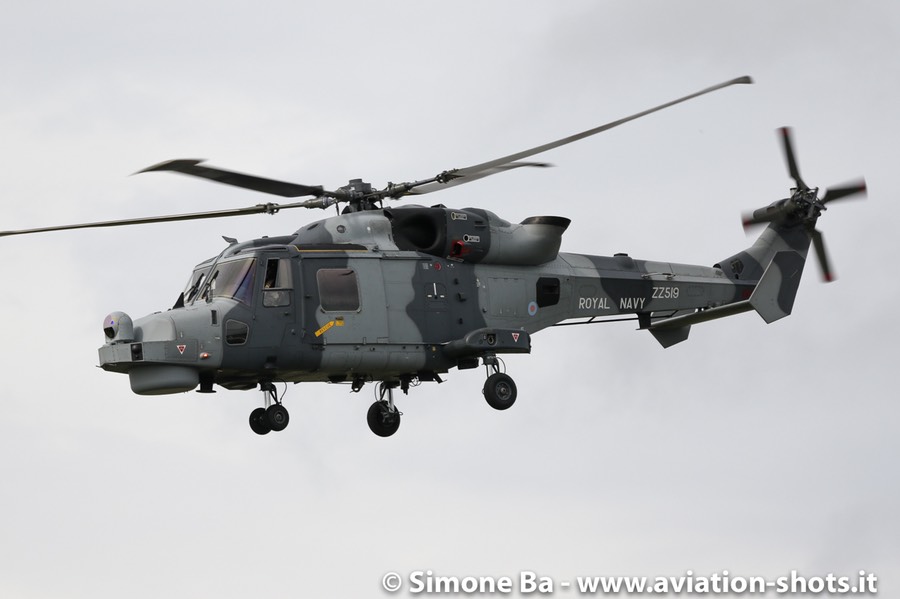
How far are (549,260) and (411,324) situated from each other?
321 centimetres

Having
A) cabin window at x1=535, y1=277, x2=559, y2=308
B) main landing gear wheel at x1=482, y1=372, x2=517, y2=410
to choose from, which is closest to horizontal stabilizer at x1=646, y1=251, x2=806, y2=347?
cabin window at x1=535, y1=277, x2=559, y2=308

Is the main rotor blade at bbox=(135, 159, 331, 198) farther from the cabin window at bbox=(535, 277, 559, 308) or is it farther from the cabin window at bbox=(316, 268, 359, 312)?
the cabin window at bbox=(535, 277, 559, 308)

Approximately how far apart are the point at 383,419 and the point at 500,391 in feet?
7.46

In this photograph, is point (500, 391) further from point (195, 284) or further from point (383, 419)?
point (195, 284)

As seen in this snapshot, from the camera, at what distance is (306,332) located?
23.4 metres

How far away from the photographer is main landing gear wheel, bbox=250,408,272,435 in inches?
960

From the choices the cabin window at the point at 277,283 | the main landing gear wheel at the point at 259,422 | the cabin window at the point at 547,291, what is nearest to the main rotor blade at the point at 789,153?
the cabin window at the point at 547,291

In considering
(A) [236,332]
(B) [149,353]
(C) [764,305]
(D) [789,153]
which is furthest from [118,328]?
(D) [789,153]

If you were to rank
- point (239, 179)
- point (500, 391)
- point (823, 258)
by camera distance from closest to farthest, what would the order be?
point (239, 179)
point (500, 391)
point (823, 258)

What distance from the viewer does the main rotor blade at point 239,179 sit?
21922mm

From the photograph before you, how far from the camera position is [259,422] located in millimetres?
24422

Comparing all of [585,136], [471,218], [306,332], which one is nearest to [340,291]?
[306,332]

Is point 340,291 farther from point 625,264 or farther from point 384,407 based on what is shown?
point 625,264

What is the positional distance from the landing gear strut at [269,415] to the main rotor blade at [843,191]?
1150 centimetres
